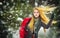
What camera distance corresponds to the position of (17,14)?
6.72 ft

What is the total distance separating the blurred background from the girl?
0.13 feet

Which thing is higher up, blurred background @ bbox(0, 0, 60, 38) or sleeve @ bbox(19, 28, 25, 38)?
blurred background @ bbox(0, 0, 60, 38)

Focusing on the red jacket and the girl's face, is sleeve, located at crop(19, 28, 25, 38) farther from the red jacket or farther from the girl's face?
the girl's face

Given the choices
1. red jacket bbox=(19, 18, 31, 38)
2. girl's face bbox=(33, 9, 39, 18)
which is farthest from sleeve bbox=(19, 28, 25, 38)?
girl's face bbox=(33, 9, 39, 18)

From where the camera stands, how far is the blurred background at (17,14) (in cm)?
201

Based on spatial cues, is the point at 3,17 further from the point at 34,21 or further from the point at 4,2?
the point at 34,21

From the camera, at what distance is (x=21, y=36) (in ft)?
6.72

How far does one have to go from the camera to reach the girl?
79.7 inches

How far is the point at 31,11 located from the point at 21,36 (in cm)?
27

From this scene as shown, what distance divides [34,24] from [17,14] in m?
0.19

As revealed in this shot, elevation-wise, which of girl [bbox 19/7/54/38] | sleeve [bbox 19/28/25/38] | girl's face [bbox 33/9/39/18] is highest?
girl's face [bbox 33/9/39/18]

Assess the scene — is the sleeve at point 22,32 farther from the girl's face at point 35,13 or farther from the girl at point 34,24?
the girl's face at point 35,13

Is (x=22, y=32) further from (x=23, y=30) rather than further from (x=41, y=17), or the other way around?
(x=41, y=17)

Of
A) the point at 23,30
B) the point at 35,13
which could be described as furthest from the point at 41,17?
the point at 23,30
